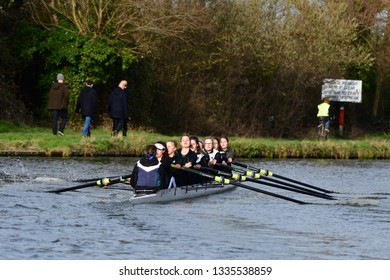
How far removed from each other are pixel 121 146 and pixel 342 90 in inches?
747

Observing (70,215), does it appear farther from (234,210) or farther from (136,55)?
(136,55)

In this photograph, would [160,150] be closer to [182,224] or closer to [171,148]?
[171,148]

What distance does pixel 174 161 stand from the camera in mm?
24297

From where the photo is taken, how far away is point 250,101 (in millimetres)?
46625

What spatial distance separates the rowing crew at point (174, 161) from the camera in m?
22.2

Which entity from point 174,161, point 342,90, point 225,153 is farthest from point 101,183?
point 342,90

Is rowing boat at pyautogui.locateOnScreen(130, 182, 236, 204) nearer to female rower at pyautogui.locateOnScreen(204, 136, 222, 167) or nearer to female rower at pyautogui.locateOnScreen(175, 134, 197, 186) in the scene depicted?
female rower at pyautogui.locateOnScreen(175, 134, 197, 186)

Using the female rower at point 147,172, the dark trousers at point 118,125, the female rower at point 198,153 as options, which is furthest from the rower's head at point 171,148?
the dark trousers at point 118,125

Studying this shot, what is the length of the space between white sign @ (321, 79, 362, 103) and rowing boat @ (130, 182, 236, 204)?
22445 mm

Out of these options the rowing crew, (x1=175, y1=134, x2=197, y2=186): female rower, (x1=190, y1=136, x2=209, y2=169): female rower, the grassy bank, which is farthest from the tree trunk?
(x1=175, y1=134, x2=197, y2=186): female rower

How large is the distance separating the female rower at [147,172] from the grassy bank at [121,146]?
31.6 feet

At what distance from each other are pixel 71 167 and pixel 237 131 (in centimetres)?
1692

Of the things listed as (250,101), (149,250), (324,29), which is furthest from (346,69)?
(149,250)

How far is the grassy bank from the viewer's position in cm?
3162
